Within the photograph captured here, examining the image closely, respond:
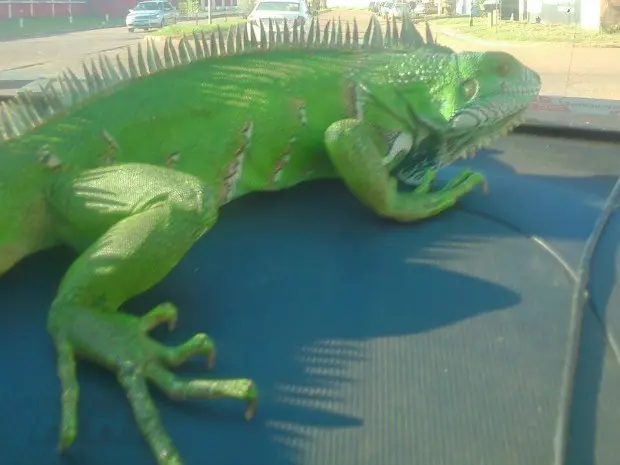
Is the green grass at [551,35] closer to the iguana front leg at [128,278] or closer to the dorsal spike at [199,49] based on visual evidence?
the dorsal spike at [199,49]

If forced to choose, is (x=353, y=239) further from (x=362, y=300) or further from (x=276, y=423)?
(x=276, y=423)

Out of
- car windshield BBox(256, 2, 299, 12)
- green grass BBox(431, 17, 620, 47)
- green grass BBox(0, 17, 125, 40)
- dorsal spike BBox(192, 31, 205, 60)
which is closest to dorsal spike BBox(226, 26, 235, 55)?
dorsal spike BBox(192, 31, 205, 60)

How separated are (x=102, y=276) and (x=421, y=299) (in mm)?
857

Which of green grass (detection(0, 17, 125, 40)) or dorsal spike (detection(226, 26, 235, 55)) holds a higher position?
dorsal spike (detection(226, 26, 235, 55))

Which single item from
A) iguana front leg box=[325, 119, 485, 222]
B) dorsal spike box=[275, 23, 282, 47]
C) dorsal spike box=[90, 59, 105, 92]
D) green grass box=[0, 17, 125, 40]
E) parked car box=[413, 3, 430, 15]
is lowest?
green grass box=[0, 17, 125, 40]

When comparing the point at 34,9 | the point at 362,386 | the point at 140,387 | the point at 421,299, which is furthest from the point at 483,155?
the point at 34,9

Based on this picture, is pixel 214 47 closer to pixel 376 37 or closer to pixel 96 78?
pixel 96 78

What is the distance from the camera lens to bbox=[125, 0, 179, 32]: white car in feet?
103

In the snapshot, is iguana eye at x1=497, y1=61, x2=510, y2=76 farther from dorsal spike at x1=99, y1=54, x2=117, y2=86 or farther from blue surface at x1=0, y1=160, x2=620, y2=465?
dorsal spike at x1=99, y1=54, x2=117, y2=86

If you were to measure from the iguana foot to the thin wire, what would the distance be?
2.16 ft

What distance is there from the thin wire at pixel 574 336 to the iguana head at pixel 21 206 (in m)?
1.47

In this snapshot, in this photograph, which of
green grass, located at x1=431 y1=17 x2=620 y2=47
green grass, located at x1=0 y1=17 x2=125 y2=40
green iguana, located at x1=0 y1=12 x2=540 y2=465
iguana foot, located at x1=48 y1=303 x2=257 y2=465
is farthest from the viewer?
green grass, located at x1=0 y1=17 x2=125 y2=40

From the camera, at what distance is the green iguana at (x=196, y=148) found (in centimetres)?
193

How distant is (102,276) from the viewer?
2.01m
